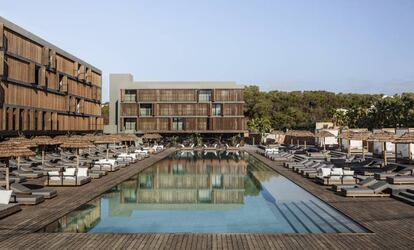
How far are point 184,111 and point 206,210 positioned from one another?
5226 centimetres

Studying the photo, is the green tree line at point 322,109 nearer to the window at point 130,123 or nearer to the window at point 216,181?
the window at point 130,123

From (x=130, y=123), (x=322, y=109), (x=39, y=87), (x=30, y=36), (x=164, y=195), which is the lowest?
(x=164, y=195)

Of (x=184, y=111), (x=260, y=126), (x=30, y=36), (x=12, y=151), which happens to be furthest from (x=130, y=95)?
(x=12, y=151)

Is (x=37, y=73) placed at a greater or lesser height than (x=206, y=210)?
greater

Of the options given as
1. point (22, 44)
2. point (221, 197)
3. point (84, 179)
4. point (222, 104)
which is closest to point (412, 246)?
point (221, 197)

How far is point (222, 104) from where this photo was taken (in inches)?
2643

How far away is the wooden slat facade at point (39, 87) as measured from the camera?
33938 mm

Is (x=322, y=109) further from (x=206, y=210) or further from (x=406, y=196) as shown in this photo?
(x=206, y=210)

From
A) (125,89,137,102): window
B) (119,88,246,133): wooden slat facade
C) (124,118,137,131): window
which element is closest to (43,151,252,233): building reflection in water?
(119,88,246,133): wooden slat facade

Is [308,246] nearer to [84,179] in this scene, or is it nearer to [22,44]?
[84,179]

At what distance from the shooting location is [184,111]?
67.2m

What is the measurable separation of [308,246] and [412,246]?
222 centimetres

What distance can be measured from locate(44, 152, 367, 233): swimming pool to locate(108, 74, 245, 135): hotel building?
4273 centimetres

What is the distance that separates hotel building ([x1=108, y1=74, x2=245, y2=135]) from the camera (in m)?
66.9
